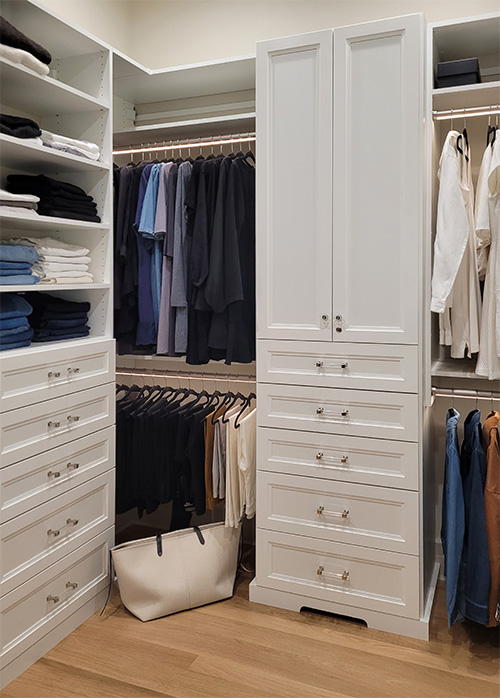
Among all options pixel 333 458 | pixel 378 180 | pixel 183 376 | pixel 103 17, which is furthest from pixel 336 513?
pixel 103 17

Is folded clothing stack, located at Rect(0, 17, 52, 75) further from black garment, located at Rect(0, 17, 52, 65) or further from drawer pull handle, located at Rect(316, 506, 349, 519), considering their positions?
drawer pull handle, located at Rect(316, 506, 349, 519)

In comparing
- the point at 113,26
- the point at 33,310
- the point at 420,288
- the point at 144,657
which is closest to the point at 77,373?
the point at 33,310

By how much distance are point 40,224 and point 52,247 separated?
10 cm

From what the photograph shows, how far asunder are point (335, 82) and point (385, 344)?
103 centimetres

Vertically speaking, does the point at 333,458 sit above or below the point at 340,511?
above

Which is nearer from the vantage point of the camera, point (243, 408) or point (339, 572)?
point (339, 572)

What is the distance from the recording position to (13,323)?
2.18 m

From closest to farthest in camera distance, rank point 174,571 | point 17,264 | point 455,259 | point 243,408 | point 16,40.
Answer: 1. point 16,40
2. point 17,264
3. point 455,259
4. point 174,571
5. point 243,408

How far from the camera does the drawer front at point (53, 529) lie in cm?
210

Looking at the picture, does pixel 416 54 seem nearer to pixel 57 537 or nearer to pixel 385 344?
pixel 385 344

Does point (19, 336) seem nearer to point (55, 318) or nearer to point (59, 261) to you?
point (55, 318)

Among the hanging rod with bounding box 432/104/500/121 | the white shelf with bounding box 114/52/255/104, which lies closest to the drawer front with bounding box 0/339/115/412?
the white shelf with bounding box 114/52/255/104

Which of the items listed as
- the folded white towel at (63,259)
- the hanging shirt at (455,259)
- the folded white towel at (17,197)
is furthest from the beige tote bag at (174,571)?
the folded white towel at (17,197)

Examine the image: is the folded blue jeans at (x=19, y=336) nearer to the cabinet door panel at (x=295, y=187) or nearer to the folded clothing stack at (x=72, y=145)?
the folded clothing stack at (x=72, y=145)
